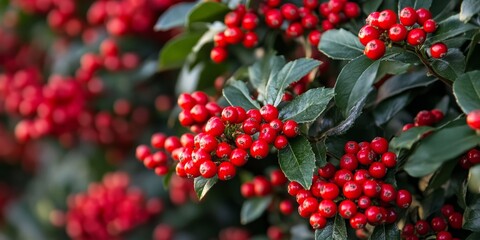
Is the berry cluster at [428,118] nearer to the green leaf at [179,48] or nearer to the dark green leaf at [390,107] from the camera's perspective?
the dark green leaf at [390,107]

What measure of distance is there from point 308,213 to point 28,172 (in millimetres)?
2416

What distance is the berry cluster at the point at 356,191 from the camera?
0.99m

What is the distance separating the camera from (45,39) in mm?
2486

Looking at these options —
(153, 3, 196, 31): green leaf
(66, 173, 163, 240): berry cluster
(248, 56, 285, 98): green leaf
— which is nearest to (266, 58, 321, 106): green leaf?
(248, 56, 285, 98): green leaf

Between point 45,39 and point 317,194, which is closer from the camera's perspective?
point 317,194

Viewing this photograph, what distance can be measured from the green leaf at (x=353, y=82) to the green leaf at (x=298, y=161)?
0.11 meters

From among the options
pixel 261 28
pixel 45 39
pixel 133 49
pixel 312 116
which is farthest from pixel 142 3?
pixel 312 116

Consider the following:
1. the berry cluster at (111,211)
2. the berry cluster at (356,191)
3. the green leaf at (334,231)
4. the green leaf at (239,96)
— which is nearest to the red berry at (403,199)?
the berry cluster at (356,191)

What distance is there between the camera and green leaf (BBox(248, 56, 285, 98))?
1.21m

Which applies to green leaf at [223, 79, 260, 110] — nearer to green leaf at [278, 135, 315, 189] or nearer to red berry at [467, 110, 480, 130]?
green leaf at [278, 135, 315, 189]

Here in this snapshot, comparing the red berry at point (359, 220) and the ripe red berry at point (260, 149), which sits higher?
the ripe red berry at point (260, 149)

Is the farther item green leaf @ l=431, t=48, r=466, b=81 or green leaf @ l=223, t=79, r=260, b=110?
green leaf @ l=223, t=79, r=260, b=110

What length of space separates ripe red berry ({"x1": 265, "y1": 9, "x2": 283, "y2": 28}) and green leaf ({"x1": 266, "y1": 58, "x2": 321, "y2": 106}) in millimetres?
173

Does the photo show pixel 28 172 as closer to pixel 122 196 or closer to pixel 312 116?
pixel 122 196
